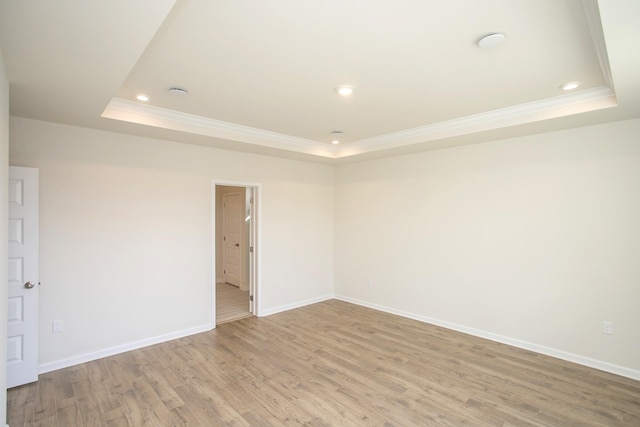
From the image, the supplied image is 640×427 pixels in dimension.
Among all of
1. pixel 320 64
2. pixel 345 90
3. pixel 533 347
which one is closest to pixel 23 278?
pixel 320 64

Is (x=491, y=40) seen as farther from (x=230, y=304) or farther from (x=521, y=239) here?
(x=230, y=304)

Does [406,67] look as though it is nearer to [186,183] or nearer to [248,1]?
[248,1]

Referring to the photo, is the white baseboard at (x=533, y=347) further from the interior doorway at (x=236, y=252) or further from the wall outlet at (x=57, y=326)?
the wall outlet at (x=57, y=326)

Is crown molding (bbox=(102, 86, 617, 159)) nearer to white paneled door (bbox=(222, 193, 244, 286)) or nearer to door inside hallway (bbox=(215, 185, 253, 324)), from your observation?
door inside hallway (bbox=(215, 185, 253, 324))

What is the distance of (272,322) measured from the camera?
491cm

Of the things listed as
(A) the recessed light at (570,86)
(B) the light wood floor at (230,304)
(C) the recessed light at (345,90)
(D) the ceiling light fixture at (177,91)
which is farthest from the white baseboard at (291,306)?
(A) the recessed light at (570,86)

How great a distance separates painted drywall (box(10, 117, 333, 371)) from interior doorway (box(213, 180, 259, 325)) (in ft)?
0.59

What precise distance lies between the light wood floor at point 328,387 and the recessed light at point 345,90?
277cm

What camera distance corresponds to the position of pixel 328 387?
307 cm

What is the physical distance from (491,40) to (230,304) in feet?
17.6

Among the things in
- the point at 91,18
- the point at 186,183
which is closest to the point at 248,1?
the point at 91,18

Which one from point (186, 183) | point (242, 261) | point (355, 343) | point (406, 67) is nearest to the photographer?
point (406, 67)

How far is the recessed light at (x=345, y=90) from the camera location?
291 centimetres

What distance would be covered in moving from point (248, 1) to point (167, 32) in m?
0.64
